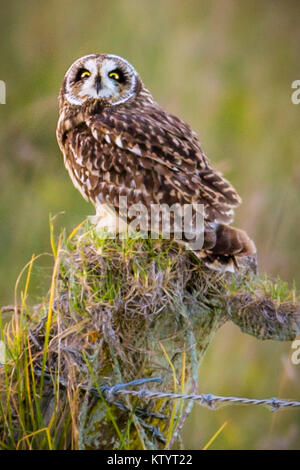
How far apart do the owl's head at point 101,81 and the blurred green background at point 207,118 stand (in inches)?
25.4

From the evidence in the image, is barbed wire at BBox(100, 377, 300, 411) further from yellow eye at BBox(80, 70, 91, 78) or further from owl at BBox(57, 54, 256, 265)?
yellow eye at BBox(80, 70, 91, 78)

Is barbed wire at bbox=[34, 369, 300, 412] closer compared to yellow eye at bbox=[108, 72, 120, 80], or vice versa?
barbed wire at bbox=[34, 369, 300, 412]

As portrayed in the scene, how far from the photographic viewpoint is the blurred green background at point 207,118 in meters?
3.85

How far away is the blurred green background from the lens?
12.6ft

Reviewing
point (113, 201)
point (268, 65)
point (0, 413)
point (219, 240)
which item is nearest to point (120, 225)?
point (113, 201)

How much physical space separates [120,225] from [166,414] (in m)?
0.72

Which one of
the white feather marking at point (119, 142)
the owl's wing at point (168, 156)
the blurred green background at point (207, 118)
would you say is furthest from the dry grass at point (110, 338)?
the blurred green background at point (207, 118)

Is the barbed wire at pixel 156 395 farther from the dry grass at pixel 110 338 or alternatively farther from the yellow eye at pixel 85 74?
the yellow eye at pixel 85 74

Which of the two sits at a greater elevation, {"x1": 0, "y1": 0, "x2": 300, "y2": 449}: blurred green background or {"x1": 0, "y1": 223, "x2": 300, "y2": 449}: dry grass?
{"x1": 0, "y1": 0, "x2": 300, "y2": 449}: blurred green background

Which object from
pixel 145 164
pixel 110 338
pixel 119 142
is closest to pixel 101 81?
pixel 119 142

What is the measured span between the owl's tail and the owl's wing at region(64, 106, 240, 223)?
0.12 m

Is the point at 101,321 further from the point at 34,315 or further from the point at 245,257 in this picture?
the point at 245,257

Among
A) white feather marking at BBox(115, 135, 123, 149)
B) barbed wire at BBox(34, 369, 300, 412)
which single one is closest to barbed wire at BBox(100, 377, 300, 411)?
barbed wire at BBox(34, 369, 300, 412)

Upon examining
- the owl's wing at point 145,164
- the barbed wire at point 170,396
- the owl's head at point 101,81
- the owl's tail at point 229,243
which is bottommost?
the barbed wire at point 170,396
